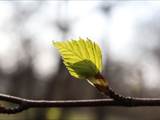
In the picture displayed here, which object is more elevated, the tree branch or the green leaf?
the green leaf

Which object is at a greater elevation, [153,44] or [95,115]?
[153,44]

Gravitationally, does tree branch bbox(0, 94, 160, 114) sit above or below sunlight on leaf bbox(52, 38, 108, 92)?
below

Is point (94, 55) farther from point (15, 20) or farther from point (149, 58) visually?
point (149, 58)

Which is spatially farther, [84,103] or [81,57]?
[81,57]

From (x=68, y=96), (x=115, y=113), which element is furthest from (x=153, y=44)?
(x=68, y=96)

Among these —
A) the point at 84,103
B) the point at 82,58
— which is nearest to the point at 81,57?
the point at 82,58

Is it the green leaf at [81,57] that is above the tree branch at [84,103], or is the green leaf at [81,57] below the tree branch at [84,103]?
above

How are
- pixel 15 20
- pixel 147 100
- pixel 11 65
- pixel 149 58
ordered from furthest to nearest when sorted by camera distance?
pixel 11 65
pixel 149 58
pixel 15 20
pixel 147 100

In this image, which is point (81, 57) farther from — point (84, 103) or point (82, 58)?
point (84, 103)
